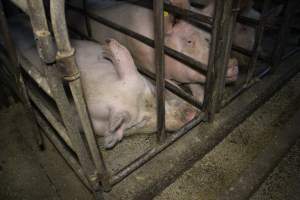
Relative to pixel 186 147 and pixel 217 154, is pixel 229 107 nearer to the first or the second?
pixel 217 154

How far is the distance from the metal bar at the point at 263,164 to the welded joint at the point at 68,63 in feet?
4.14

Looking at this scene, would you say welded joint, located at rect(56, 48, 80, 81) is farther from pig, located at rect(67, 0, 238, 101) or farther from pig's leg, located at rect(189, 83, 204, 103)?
pig's leg, located at rect(189, 83, 204, 103)

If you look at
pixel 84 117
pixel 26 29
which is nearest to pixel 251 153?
pixel 84 117

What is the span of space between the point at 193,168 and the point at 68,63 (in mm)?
1346

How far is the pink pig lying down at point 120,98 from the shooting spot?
2.01 m

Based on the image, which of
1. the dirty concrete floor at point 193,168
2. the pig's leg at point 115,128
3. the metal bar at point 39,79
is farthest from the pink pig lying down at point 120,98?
the metal bar at point 39,79

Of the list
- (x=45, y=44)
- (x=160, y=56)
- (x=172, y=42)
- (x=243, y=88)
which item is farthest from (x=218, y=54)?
(x=45, y=44)

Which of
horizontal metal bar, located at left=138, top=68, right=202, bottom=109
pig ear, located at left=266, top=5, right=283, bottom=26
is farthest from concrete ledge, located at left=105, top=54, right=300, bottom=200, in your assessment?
pig ear, located at left=266, top=5, right=283, bottom=26

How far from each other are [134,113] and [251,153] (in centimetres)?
91

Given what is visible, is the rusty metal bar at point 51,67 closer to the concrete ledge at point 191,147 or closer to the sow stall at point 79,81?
the sow stall at point 79,81

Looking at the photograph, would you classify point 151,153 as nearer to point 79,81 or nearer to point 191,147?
point 191,147

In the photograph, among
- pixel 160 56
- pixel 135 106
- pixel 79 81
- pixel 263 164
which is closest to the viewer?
pixel 79 81

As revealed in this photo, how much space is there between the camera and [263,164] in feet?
6.42

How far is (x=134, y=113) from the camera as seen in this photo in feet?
6.81
